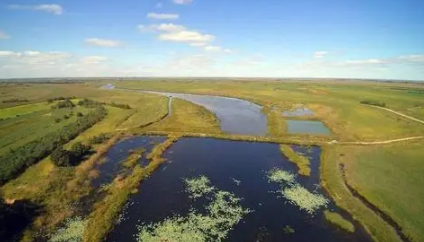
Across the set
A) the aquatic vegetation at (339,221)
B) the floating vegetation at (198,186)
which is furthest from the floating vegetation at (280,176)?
the floating vegetation at (198,186)

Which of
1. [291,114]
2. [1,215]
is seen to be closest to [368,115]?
[291,114]

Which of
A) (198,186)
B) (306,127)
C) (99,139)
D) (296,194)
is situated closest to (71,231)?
(198,186)

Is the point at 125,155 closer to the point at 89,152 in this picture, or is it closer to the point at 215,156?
the point at 89,152

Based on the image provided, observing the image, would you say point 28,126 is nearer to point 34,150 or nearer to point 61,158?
point 34,150

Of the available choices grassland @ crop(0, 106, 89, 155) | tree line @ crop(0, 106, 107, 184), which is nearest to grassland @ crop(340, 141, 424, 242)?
tree line @ crop(0, 106, 107, 184)

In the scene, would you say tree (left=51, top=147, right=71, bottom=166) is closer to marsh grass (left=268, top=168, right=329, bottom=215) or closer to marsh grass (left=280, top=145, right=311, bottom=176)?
marsh grass (left=268, top=168, right=329, bottom=215)
